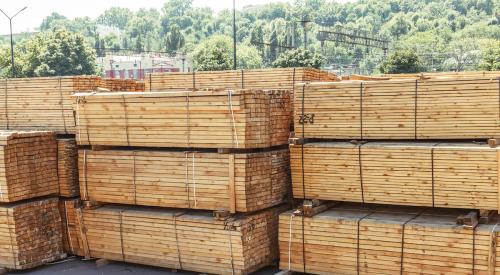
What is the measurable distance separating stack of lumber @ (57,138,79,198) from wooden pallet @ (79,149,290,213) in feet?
1.49

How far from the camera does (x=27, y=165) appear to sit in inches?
400

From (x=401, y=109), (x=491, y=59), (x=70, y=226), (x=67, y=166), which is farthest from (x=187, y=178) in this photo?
(x=491, y=59)

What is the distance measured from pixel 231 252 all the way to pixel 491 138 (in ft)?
13.7

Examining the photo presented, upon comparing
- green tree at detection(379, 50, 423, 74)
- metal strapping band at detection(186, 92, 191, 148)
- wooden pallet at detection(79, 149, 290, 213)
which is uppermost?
green tree at detection(379, 50, 423, 74)

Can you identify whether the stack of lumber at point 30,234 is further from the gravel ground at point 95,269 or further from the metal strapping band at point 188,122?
the metal strapping band at point 188,122

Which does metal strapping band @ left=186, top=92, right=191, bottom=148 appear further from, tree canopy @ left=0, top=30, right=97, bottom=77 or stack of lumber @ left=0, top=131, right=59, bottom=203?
tree canopy @ left=0, top=30, right=97, bottom=77

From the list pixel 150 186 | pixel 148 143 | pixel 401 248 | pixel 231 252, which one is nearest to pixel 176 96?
pixel 148 143

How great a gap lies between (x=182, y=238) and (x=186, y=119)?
1961mm

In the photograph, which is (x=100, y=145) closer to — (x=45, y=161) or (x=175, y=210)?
(x=45, y=161)

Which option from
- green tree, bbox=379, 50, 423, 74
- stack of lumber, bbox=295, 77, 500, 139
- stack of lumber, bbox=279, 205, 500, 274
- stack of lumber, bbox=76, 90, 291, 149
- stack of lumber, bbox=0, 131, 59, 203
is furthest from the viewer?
green tree, bbox=379, 50, 423, 74

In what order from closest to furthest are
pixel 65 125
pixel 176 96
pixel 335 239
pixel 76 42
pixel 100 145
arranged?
pixel 335 239
pixel 176 96
pixel 100 145
pixel 65 125
pixel 76 42

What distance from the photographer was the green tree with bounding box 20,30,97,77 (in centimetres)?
6538

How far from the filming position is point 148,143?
9656mm

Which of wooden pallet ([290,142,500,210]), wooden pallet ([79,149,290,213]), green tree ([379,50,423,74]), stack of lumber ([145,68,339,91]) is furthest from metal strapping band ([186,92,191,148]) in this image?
green tree ([379,50,423,74])
